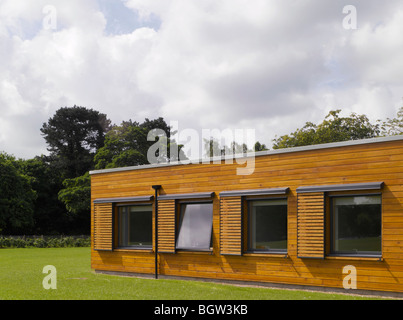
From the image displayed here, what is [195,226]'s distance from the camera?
15.0 m

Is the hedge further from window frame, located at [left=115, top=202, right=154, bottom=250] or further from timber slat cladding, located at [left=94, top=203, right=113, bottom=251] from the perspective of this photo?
window frame, located at [left=115, top=202, right=154, bottom=250]

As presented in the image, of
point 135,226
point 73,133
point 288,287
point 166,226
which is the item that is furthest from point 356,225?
point 73,133

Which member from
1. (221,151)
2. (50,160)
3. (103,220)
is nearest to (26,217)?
(50,160)

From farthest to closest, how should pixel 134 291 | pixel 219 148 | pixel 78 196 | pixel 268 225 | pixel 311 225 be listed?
pixel 219 148 < pixel 78 196 < pixel 268 225 < pixel 134 291 < pixel 311 225

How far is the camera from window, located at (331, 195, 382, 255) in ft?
38.2

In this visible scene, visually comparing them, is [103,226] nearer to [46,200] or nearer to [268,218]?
[268,218]

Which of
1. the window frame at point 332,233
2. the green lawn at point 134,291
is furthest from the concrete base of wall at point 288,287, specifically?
the window frame at point 332,233

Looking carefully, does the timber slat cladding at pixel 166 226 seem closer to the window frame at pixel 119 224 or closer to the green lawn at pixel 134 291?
the window frame at pixel 119 224

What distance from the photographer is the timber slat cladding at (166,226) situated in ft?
50.5

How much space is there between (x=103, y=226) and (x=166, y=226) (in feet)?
9.02

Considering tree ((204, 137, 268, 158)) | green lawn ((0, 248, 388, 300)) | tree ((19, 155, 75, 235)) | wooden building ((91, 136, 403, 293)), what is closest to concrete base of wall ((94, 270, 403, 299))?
wooden building ((91, 136, 403, 293))

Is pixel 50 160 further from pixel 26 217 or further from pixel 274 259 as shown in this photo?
pixel 274 259

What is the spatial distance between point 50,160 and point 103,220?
39.8 meters

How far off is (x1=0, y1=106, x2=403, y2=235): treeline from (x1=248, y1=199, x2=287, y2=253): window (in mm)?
28873
